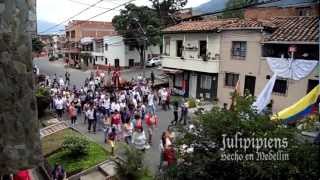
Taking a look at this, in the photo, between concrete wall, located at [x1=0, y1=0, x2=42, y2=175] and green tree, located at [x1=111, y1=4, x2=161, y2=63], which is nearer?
concrete wall, located at [x1=0, y1=0, x2=42, y2=175]

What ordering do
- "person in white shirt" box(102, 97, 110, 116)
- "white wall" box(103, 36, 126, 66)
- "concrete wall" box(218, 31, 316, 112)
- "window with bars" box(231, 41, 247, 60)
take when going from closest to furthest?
"person in white shirt" box(102, 97, 110, 116)
"concrete wall" box(218, 31, 316, 112)
"window with bars" box(231, 41, 247, 60)
"white wall" box(103, 36, 126, 66)

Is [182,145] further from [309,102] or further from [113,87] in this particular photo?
[113,87]

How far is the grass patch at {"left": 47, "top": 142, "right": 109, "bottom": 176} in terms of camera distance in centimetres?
1620

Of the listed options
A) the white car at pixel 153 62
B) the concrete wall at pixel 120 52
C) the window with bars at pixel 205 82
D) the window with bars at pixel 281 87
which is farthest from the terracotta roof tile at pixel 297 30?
the concrete wall at pixel 120 52

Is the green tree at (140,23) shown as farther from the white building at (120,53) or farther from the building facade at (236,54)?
the building facade at (236,54)

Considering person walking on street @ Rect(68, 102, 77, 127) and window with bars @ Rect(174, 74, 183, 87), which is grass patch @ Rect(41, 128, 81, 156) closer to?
person walking on street @ Rect(68, 102, 77, 127)

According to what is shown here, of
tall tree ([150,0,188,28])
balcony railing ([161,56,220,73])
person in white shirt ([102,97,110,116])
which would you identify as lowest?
person in white shirt ([102,97,110,116])

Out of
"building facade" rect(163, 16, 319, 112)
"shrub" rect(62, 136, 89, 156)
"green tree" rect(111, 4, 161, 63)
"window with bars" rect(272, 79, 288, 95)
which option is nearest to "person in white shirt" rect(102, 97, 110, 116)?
"shrub" rect(62, 136, 89, 156)

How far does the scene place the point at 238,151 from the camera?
24.8 feet

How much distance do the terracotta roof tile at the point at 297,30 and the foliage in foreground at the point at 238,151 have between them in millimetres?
14634

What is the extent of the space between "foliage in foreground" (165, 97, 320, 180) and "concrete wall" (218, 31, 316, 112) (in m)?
15.1

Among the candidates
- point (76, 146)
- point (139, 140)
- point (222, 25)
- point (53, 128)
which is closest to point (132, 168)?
point (139, 140)

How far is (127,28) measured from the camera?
49.9m

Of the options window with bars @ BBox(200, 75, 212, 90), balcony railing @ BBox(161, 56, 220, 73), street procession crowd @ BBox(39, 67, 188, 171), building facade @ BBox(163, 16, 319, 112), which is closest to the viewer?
street procession crowd @ BBox(39, 67, 188, 171)
